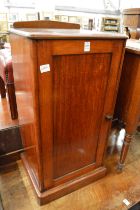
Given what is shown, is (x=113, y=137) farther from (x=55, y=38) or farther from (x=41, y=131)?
(x=55, y=38)

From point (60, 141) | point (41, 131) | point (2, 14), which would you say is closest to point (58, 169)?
point (60, 141)

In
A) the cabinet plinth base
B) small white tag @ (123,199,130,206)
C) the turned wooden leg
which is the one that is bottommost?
small white tag @ (123,199,130,206)

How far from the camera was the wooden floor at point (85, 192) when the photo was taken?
125 centimetres

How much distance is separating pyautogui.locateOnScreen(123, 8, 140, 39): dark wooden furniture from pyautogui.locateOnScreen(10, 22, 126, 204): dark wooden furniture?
59.6 inches

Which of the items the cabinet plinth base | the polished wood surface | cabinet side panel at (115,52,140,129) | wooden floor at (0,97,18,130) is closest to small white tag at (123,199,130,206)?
the cabinet plinth base

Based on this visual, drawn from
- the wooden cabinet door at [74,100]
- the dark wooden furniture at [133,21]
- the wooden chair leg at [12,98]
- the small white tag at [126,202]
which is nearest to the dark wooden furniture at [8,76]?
the wooden chair leg at [12,98]

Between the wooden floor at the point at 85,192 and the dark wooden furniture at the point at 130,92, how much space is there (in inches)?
14.2

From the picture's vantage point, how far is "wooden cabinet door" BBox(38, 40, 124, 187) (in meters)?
0.82

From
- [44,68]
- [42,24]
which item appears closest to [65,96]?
[44,68]

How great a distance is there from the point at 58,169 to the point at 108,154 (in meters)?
0.74

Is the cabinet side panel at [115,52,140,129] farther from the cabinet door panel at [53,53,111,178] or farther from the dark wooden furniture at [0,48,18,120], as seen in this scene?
the dark wooden furniture at [0,48,18,120]

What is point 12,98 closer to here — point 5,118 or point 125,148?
point 5,118

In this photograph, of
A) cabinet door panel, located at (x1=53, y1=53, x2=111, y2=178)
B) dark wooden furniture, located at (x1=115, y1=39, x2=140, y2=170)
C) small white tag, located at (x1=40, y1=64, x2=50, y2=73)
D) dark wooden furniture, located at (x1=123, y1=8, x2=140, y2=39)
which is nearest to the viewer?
small white tag, located at (x1=40, y1=64, x2=50, y2=73)

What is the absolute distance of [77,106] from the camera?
101 cm
